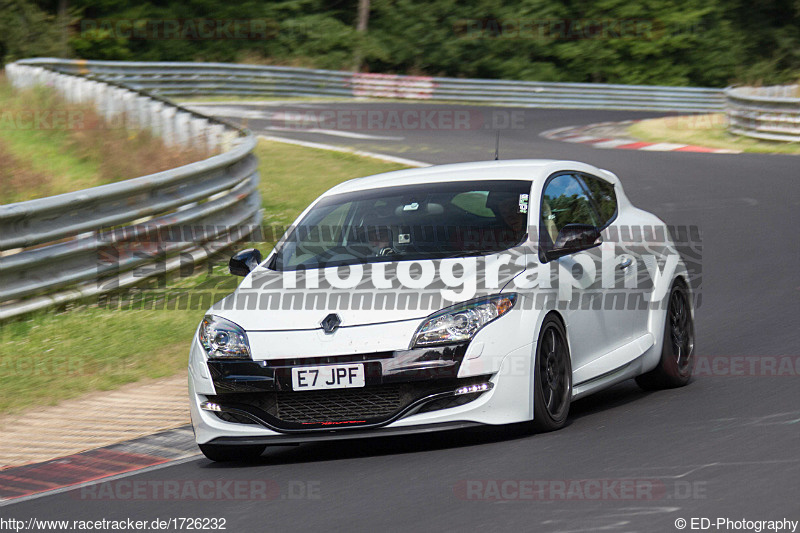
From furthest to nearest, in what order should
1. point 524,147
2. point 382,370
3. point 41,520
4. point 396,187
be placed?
point 524,147 < point 396,187 < point 382,370 < point 41,520

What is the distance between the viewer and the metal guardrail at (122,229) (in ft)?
A: 32.3

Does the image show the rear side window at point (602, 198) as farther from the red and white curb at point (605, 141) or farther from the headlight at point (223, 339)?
the red and white curb at point (605, 141)

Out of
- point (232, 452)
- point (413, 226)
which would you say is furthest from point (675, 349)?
point (232, 452)

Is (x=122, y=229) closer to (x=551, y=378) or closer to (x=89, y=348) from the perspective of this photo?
(x=89, y=348)

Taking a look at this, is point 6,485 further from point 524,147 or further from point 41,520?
point 524,147

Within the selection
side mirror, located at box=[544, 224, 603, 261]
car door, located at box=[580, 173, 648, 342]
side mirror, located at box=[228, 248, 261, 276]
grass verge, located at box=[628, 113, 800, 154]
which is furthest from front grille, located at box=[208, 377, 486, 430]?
grass verge, located at box=[628, 113, 800, 154]

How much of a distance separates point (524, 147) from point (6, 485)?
17.9m

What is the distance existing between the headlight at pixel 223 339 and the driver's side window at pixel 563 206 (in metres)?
1.90

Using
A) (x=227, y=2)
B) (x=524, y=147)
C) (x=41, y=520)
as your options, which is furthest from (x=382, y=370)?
(x=227, y=2)

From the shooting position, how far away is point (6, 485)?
657 centimetres

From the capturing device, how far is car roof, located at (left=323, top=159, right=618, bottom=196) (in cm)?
748

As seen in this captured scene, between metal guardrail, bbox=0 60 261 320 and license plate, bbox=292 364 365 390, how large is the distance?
4.38 meters

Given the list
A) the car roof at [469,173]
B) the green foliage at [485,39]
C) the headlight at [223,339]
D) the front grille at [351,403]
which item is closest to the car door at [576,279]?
the car roof at [469,173]

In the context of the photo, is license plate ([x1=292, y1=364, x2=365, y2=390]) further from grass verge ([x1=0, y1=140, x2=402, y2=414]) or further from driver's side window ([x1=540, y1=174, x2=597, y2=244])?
grass verge ([x1=0, y1=140, x2=402, y2=414])
